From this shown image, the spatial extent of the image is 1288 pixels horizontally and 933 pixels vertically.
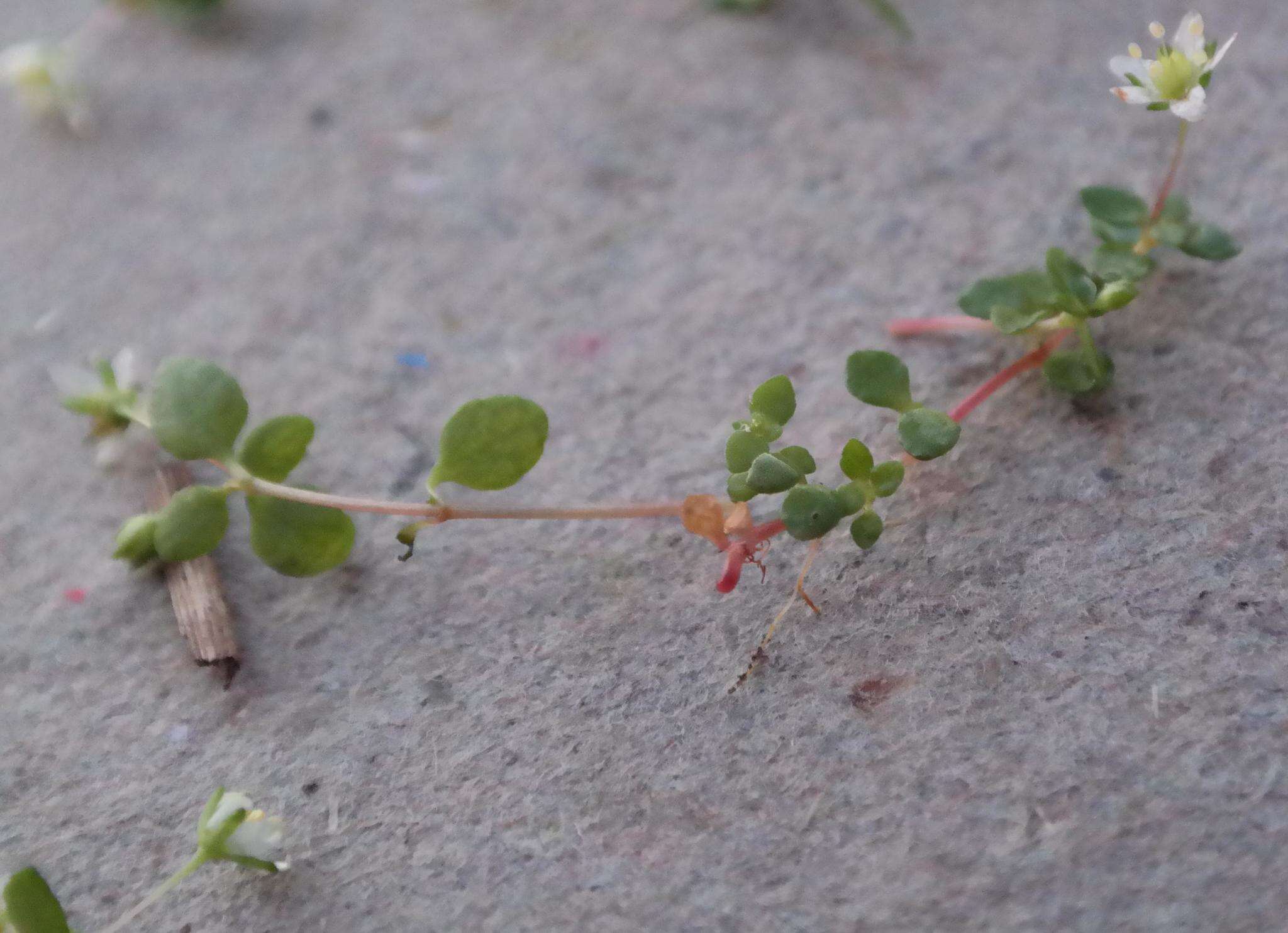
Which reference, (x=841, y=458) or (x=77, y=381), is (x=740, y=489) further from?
(x=77, y=381)

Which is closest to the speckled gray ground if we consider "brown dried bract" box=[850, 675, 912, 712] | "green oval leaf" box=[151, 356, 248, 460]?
"brown dried bract" box=[850, 675, 912, 712]

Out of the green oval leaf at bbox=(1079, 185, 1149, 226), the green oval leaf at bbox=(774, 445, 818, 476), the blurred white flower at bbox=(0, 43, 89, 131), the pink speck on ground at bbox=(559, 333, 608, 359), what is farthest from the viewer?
the blurred white flower at bbox=(0, 43, 89, 131)

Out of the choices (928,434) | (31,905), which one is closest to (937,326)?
(928,434)

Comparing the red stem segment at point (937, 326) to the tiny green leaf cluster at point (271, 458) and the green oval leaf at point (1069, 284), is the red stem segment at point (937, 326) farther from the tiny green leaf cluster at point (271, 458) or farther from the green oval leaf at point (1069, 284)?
the tiny green leaf cluster at point (271, 458)

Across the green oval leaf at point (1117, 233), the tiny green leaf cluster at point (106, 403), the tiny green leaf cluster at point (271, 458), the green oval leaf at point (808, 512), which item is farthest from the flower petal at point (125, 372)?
the green oval leaf at point (1117, 233)

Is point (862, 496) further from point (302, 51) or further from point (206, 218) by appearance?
point (302, 51)

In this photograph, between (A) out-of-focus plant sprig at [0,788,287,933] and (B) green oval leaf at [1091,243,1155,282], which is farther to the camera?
(B) green oval leaf at [1091,243,1155,282]

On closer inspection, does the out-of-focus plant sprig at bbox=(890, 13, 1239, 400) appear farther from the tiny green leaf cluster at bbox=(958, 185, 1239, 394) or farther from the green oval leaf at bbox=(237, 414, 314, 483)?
the green oval leaf at bbox=(237, 414, 314, 483)

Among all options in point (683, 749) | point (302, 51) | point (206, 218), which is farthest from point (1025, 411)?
point (302, 51)
